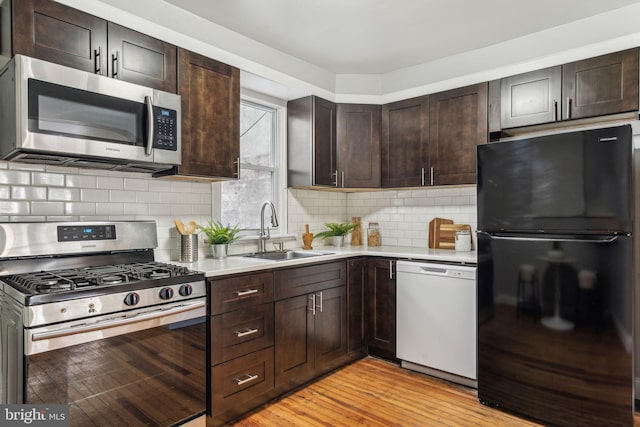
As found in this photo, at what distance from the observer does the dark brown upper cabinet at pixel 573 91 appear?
241cm

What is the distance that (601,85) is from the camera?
249 cm

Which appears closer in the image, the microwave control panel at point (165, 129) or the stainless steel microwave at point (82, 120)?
the stainless steel microwave at point (82, 120)

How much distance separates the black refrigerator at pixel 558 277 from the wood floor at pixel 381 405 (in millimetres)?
169

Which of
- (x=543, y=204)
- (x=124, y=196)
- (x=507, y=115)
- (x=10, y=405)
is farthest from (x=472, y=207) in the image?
(x=10, y=405)

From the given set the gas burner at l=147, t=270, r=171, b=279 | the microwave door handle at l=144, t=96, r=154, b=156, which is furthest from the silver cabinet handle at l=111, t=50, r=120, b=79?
the gas burner at l=147, t=270, r=171, b=279

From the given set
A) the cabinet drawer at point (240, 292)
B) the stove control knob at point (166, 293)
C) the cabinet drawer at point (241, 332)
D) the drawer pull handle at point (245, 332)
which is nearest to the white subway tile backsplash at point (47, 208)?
the stove control knob at point (166, 293)

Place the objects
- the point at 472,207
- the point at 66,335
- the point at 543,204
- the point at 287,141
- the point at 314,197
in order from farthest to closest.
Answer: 1. the point at 314,197
2. the point at 287,141
3. the point at 472,207
4. the point at 543,204
5. the point at 66,335

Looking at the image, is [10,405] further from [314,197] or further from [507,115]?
[507,115]

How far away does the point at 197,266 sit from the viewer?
2.34m

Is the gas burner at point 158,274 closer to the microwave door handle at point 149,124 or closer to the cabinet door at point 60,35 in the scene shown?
the microwave door handle at point 149,124

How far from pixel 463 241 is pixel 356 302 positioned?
1012 mm

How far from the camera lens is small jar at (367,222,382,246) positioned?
381 centimetres

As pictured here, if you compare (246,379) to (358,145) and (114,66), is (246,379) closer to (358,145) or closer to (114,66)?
(114,66)

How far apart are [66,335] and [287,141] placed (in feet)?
7.85
